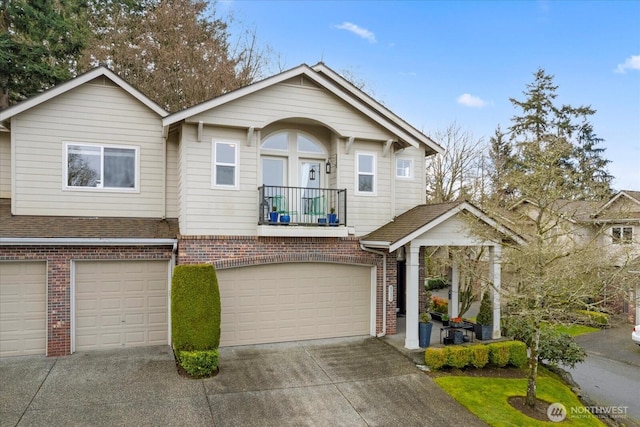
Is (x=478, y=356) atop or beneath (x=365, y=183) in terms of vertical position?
beneath

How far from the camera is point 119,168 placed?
11.1 meters

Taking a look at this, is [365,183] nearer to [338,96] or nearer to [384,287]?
[338,96]

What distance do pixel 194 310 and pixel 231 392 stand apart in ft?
6.35

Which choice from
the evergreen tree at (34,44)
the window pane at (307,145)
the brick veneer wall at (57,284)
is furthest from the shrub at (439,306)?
the evergreen tree at (34,44)

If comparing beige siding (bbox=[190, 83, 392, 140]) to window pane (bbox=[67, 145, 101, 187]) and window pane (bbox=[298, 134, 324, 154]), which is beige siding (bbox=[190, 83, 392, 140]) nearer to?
window pane (bbox=[298, 134, 324, 154])

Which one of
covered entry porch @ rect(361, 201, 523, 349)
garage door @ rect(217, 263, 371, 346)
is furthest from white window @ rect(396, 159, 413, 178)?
garage door @ rect(217, 263, 371, 346)

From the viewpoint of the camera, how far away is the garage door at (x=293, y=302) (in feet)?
35.0

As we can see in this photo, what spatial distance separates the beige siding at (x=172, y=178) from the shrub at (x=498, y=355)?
941cm

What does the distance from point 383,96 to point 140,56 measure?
1422cm

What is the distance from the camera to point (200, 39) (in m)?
22.2

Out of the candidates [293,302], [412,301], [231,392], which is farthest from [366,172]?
[231,392]

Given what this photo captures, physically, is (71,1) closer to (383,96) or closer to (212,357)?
(383,96)

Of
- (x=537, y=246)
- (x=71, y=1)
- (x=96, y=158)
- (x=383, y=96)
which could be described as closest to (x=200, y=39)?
(x=71, y=1)

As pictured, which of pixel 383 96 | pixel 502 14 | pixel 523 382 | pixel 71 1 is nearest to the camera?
pixel 523 382
